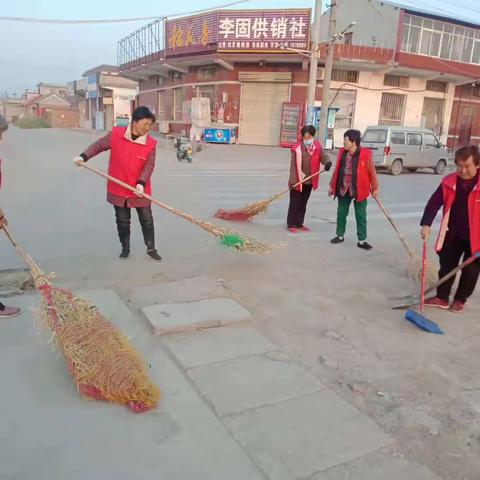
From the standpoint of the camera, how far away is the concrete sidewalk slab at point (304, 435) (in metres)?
2.19

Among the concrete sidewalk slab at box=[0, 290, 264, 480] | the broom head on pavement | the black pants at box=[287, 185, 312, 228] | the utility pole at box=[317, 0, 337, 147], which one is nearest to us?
the concrete sidewalk slab at box=[0, 290, 264, 480]

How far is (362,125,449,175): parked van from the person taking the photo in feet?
52.1

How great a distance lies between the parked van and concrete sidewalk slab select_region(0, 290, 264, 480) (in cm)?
1447

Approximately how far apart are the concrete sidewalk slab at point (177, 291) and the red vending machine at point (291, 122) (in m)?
18.3

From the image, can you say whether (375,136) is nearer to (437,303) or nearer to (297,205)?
(297,205)

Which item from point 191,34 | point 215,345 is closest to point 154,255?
point 215,345

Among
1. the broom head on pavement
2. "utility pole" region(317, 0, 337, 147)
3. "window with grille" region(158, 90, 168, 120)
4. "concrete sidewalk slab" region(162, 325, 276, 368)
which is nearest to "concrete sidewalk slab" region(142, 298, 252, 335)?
"concrete sidewalk slab" region(162, 325, 276, 368)

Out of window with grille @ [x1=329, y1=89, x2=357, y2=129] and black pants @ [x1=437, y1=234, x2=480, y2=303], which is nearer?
black pants @ [x1=437, y1=234, x2=480, y2=303]

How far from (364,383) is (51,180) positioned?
972cm

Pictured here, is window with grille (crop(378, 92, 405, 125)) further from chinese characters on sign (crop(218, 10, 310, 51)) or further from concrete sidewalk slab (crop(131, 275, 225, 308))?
concrete sidewalk slab (crop(131, 275, 225, 308))

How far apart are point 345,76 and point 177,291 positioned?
21316 mm

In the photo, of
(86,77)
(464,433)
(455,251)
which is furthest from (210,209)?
(86,77)

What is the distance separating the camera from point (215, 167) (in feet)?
52.5

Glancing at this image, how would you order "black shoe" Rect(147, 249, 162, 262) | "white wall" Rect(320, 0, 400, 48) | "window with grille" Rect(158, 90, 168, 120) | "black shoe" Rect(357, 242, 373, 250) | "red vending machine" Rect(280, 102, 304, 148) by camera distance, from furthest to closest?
"window with grille" Rect(158, 90, 168, 120), "white wall" Rect(320, 0, 400, 48), "red vending machine" Rect(280, 102, 304, 148), "black shoe" Rect(357, 242, 373, 250), "black shoe" Rect(147, 249, 162, 262)
